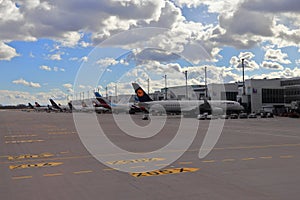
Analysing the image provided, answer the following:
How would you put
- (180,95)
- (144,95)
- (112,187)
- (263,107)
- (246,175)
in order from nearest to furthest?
(112,187) → (246,175) → (144,95) → (263,107) → (180,95)

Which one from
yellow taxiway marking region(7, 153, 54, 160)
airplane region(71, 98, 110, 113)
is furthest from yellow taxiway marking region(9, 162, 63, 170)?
airplane region(71, 98, 110, 113)

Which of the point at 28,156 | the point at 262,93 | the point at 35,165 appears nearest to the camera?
the point at 35,165

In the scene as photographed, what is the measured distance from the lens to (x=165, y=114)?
259 ft

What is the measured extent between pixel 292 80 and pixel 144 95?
54155 mm

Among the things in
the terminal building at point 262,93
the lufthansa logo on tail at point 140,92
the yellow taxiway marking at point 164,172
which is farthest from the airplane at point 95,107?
the yellow taxiway marking at point 164,172

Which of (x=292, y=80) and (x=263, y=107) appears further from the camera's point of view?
(x=292, y=80)

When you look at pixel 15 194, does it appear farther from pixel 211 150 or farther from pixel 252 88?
pixel 252 88

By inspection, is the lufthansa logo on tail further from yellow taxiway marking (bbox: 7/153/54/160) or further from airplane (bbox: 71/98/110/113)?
yellow taxiway marking (bbox: 7/153/54/160)

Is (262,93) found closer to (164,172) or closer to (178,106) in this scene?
(178,106)

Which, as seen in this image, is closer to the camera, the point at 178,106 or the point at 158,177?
the point at 158,177

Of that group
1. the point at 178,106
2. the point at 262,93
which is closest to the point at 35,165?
the point at 178,106

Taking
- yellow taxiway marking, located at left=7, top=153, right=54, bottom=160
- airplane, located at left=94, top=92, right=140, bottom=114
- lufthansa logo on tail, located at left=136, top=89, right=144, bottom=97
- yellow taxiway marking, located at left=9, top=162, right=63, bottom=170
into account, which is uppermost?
lufthansa logo on tail, located at left=136, top=89, right=144, bottom=97

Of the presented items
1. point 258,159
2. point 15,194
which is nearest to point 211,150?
point 258,159

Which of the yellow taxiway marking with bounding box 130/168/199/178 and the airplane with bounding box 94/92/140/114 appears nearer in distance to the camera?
the yellow taxiway marking with bounding box 130/168/199/178
